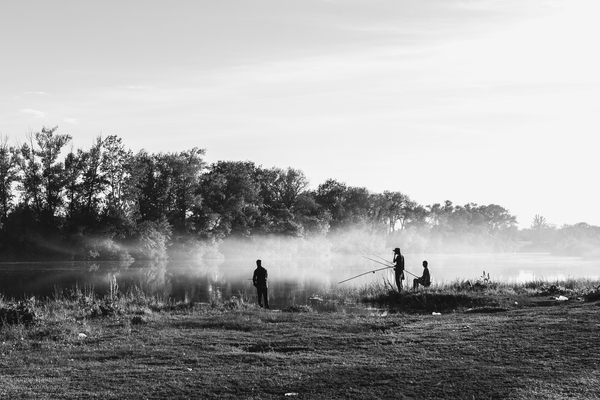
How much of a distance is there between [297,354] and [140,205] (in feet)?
242

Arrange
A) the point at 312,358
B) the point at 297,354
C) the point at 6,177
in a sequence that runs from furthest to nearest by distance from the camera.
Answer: the point at 6,177 → the point at 297,354 → the point at 312,358

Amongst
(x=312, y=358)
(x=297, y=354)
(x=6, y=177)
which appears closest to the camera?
(x=312, y=358)

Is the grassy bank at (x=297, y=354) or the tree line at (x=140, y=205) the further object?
the tree line at (x=140, y=205)

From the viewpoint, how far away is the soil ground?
10.6 meters

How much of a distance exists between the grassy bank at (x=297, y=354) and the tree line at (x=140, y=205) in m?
56.0

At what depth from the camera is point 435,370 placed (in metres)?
12.0

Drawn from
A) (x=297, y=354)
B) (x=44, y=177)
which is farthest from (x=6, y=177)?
(x=297, y=354)

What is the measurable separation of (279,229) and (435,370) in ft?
287

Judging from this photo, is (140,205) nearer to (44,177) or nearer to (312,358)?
(44,177)

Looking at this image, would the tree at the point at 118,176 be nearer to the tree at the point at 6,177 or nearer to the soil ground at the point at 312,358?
the tree at the point at 6,177

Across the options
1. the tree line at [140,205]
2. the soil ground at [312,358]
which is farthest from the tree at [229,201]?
the soil ground at [312,358]

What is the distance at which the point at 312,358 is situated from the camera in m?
13.3

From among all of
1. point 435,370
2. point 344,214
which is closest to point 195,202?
point 344,214

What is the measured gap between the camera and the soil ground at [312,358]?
34.9 ft
